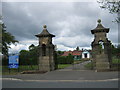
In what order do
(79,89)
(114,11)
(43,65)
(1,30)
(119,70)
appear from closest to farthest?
(79,89), (114,11), (119,70), (43,65), (1,30)

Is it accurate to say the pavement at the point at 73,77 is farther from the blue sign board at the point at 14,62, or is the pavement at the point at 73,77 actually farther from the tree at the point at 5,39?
the tree at the point at 5,39

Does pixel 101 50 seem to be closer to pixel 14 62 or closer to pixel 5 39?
pixel 14 62

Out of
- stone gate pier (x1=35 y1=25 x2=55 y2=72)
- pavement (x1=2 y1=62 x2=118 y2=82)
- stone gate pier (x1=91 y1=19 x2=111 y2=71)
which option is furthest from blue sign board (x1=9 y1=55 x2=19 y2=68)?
stone gate pier (x1=91 y1=19 x2=111 y2=71)

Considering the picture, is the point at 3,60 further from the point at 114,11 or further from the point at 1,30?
the point at 114,11

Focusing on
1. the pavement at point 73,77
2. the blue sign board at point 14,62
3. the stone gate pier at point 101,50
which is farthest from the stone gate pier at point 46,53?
the stone gate pier at point 101,50

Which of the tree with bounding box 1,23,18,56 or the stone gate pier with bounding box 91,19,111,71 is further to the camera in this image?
the tree with bounding box 1,23,18,56

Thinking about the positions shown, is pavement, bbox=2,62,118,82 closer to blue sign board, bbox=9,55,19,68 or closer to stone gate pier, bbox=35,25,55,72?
blue sign board, bbox=9,55,19,68

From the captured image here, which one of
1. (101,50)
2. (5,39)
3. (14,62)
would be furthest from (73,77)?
(5,39)

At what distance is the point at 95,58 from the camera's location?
610 inches

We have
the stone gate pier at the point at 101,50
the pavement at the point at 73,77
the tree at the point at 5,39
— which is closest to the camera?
the pavement at the point at 73,77

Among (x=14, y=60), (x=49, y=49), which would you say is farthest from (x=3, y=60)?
(x=49, y=49)

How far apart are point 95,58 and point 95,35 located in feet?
8.37

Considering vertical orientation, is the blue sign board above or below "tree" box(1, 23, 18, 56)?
below

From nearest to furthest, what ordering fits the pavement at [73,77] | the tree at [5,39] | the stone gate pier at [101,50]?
the pavement at [73,77] < the stone gate pier at [101,50] < the tree at [5,39]
